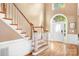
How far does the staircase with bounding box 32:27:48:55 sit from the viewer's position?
336cm

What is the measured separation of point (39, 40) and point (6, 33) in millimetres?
725

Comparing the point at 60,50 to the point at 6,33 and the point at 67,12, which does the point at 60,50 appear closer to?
the point at 67,12

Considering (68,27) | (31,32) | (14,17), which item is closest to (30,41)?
(31,32)

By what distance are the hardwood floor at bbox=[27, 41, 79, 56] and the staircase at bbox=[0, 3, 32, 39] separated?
513mm

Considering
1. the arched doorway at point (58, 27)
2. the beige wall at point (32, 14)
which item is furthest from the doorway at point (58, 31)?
the beige wall at point (32, 14)

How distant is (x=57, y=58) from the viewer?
3264 mm

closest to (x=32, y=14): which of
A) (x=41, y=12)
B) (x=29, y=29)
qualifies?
(x=41, y=12)

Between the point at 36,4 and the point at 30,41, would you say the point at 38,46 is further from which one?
the point at 36,4

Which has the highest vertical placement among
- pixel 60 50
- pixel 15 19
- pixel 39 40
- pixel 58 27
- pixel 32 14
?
pixel 32 14

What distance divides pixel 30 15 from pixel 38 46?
0.71 metres

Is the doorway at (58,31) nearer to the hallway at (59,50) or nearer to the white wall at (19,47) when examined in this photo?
the hallway at (59,50)

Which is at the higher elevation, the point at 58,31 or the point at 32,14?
the point at 32,14

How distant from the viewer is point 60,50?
3.30m

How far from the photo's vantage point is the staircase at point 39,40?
336 cm
